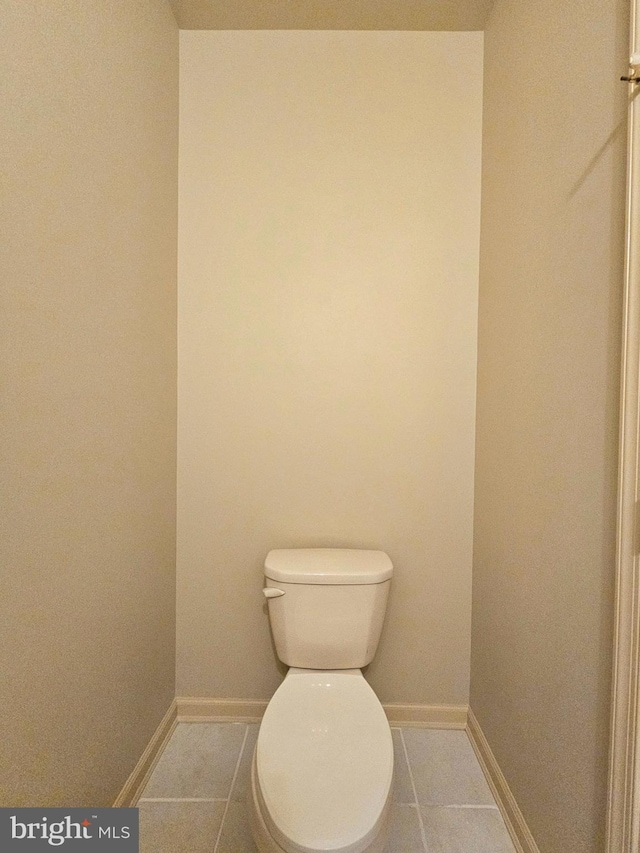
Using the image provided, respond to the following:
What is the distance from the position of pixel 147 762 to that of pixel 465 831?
975mm

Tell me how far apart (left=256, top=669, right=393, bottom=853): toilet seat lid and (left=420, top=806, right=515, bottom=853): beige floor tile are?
1.44ft

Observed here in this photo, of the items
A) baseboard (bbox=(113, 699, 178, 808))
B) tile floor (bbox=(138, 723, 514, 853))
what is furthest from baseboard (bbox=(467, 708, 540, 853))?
baseboard (bbox=(113, 699, 178, 808))

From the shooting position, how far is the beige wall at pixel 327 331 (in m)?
1.84

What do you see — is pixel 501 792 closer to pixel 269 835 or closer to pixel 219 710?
pixel 269 835

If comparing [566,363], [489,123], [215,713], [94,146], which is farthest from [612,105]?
[215,713]

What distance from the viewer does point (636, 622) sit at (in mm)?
919

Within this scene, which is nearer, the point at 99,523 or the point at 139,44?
the point at 99,523

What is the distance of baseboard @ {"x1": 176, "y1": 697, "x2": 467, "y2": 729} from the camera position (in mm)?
1919

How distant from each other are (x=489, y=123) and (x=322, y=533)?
1.54 m

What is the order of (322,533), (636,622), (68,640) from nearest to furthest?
(636,622) → (68,640) → (322,533)

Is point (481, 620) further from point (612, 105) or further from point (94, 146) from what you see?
point (94, 146)

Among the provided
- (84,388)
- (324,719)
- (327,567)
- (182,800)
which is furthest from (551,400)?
(182,800)

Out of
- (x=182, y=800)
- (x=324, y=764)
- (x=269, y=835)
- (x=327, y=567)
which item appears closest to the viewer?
(x=269, y=835)

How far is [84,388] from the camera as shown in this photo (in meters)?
1.21
